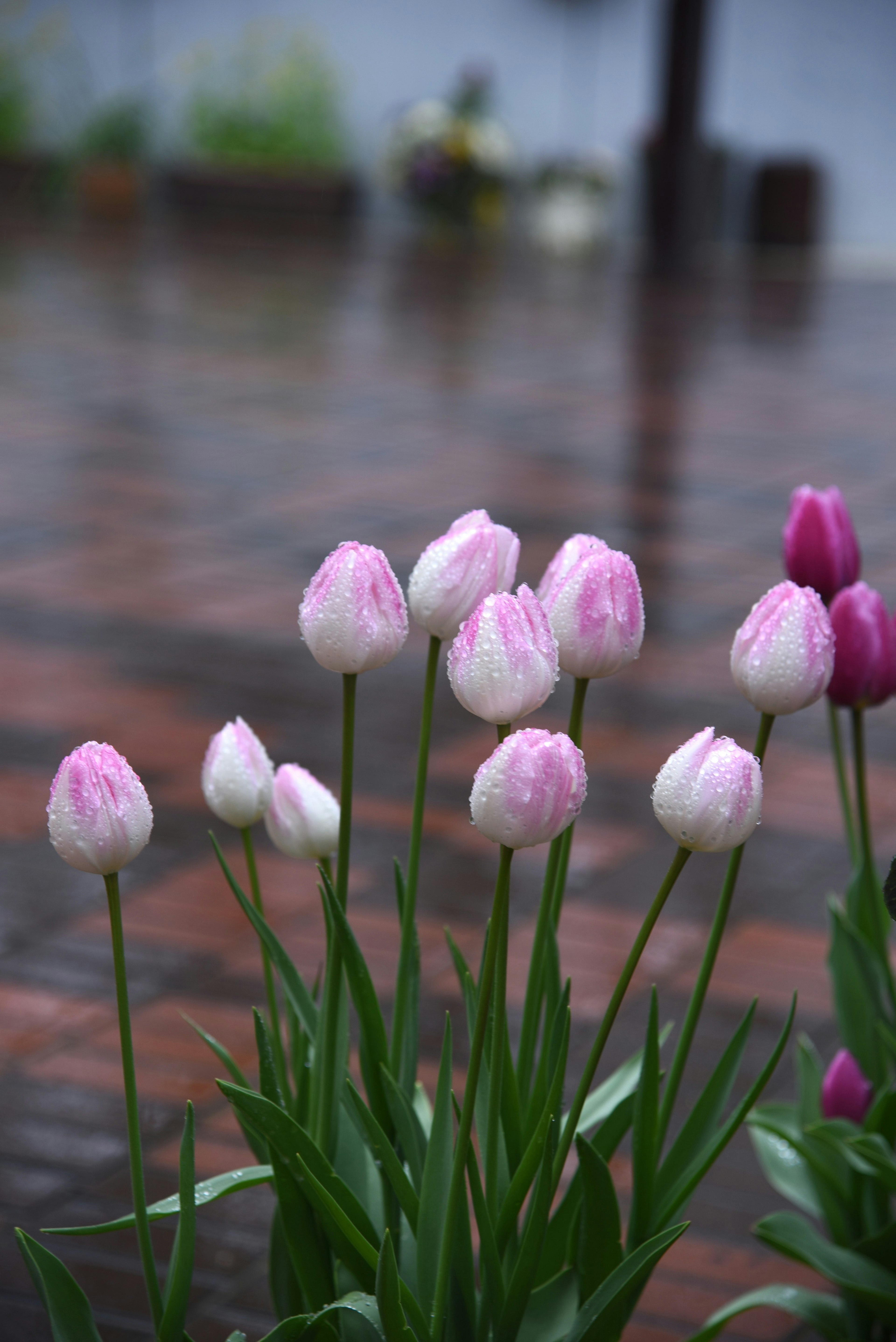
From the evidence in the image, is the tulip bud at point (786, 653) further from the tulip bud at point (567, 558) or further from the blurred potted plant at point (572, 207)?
the blurred potted plant at point (572, 207)

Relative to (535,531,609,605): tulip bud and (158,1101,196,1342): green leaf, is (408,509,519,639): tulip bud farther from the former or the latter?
(158,1101,196,1342): green leaf

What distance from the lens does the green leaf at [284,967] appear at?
1.20 metres

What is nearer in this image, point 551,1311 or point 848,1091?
point 551,1311

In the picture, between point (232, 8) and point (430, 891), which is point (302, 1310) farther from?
point (232, 8)

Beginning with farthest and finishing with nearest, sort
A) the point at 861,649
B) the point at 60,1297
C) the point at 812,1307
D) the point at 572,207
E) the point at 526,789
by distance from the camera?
the point at 572,207
the point at 812,1307
the point at 861,649
the point at 60,1297
the point at 526,789

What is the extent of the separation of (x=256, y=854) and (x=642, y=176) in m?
13.6

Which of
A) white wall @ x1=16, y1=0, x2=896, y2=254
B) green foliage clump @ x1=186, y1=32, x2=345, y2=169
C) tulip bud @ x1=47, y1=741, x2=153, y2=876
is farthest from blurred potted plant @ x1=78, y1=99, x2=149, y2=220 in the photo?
tulip bud @ x1=47, y1=741, x2=153, y2=876

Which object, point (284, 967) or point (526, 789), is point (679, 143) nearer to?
point (284, 967)

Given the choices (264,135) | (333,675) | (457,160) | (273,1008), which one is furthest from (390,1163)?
(264,135)

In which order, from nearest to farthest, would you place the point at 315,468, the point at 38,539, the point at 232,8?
the point at 38,539
the point at 315,468
the point at 232,8

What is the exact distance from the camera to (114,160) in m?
16.1

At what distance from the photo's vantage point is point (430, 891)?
283 cm

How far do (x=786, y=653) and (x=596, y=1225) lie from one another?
0.44 m

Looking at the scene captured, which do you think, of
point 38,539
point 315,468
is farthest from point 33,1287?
point 315,468
